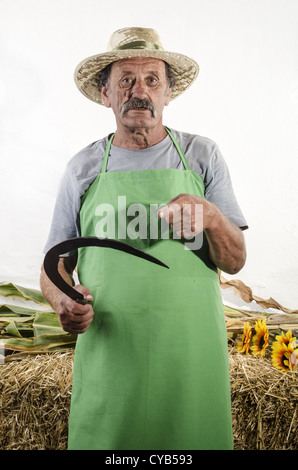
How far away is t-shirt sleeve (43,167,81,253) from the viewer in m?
1.20

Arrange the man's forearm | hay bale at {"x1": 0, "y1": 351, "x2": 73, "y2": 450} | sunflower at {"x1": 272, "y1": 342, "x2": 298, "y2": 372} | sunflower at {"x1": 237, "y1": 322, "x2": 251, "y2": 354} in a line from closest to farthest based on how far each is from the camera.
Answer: the man's forearm, hay bale at {"x1": 0, "y1": 351, "x2": 73, "y2": 450}, sunflower at {"x1": 272, "y1": 342, "x2": 298, "y2": 372}, sunflower at {"x1": 237, "y1": 322, "x2": 251, "y2": 354}

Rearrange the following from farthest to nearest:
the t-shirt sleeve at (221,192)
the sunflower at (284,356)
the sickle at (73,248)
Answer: the sunflower at (284,356) → the t-shirt sleeve at (221,192) → the sickle at (73,248)

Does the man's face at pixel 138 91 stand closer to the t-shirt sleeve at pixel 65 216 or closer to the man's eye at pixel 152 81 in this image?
the man's eye at pixel 152 81

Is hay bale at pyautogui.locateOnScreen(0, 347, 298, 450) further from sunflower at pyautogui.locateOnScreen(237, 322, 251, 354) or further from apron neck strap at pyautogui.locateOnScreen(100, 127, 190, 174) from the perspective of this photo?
apron neck strap at pyautogui.locateOnScreen(100, 127, 190, 174)

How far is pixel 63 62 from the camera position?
171cm

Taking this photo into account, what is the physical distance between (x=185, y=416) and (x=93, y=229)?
1.78 ft

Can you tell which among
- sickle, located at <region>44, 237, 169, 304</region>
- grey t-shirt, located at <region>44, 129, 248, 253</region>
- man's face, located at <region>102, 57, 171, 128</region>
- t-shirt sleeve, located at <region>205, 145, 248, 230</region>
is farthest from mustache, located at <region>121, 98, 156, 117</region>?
sickle, located at <region>44, 237, 169, 304</region>

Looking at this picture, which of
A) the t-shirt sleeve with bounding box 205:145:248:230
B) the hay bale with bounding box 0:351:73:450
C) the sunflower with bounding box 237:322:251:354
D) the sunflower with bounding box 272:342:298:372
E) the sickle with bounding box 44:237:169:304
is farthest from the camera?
the sunflower with bounding box 237:322:251:354

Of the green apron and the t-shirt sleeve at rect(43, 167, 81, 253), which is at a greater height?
the t-shirt sleeve at rect(43, 167, 81, 253)

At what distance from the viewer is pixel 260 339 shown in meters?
1.60


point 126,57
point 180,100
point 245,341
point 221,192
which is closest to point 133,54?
point 126,57

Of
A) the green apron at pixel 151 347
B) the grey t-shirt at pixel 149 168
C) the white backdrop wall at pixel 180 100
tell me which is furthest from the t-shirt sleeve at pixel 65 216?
the white backdrop wall at pixel 180 100

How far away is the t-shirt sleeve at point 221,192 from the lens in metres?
1.11

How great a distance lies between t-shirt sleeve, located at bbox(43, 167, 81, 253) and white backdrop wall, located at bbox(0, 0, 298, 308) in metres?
0.58
